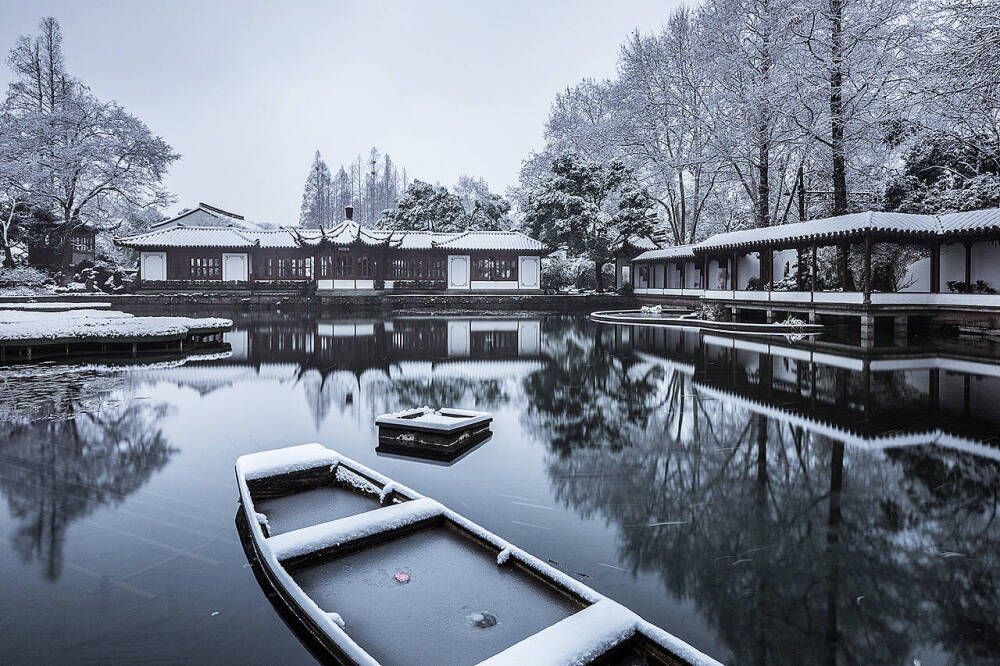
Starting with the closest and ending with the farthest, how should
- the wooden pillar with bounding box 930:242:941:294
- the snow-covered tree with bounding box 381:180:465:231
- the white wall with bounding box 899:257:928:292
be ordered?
the wooden pillar with bounding box 930:242:941:294 → the white wall with bounding box 899:257:928:292 → the snow-covered tree with bounding box 381:180:465:231

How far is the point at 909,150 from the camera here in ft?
82.4

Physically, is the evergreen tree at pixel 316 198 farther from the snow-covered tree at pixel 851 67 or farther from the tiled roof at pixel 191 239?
the snow-covered tree at pixel 851 67

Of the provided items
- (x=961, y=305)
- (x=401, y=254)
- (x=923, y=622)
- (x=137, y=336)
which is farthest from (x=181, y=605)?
(x=401, y=254)

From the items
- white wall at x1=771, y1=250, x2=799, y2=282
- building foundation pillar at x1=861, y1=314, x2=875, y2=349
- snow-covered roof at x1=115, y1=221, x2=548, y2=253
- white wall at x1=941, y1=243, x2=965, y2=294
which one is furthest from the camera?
snow-covered roof at x1=115, y1=221, x2=548, y2=253

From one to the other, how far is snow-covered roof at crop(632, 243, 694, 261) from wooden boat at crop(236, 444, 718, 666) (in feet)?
94.7

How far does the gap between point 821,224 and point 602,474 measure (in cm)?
1843

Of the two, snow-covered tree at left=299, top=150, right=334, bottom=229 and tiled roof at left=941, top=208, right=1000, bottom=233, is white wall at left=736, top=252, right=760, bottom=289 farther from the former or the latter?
snow-covered tree at left=299, top=150, right=334, bottom=229

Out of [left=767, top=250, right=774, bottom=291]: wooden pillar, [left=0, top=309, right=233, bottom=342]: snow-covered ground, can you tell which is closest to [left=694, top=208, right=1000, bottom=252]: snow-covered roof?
[left=767, top=250, right=774, bottom=291]: wooden pillar

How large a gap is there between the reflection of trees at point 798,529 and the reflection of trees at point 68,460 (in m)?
4.12

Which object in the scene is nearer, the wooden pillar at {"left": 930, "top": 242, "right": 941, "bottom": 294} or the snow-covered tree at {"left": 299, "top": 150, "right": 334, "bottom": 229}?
the wooden pillar at {"left": 930, "top": 242, "right": 941, "bottom": 294}

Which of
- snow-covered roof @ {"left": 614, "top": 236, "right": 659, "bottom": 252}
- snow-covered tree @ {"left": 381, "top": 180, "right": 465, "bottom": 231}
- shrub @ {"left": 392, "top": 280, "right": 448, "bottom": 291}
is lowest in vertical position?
shrub @ {"left": 392, "top": 280, "right": 448, "bottom": 291}

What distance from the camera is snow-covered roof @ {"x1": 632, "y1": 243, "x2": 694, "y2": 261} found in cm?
3209

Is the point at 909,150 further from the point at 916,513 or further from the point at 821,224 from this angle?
the point at 916,513

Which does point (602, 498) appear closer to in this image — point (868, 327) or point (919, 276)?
point (868, 327)
